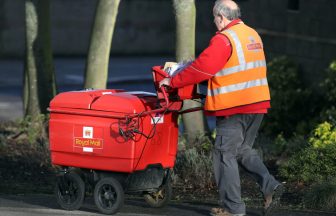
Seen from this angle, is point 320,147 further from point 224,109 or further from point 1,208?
point 1,208

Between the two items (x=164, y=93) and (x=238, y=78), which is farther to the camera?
(x=164, y=93)

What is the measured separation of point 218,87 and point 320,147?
7.58 ft

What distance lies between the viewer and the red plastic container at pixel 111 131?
7.70 m

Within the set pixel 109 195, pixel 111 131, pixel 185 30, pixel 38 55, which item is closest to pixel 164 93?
pixel 111 131

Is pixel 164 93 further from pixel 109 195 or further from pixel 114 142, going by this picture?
pixel 109 195

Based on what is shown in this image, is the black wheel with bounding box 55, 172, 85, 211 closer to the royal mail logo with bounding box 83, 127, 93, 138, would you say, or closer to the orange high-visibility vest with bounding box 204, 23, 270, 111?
the royal mail logo with bounding box 83, 127, 93, 138

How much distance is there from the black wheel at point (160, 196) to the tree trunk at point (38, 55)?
4538 mm

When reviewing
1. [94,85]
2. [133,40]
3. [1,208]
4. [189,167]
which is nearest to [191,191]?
[189,167]

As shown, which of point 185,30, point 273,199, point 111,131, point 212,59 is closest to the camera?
point 212,59

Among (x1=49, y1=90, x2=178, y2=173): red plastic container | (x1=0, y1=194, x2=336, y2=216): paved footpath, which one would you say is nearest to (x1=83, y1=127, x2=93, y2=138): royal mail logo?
(x1=49, y1=90, x2=178, y2=173): red plastic container

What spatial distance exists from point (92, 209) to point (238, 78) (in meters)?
1.86

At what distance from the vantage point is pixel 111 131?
773cm

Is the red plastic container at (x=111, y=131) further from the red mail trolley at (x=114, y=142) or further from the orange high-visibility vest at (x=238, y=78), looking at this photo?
the orange high-visibility vest at (x=238, y=78)

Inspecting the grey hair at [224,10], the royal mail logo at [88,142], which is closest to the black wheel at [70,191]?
the royal mail logo at [88,142]
